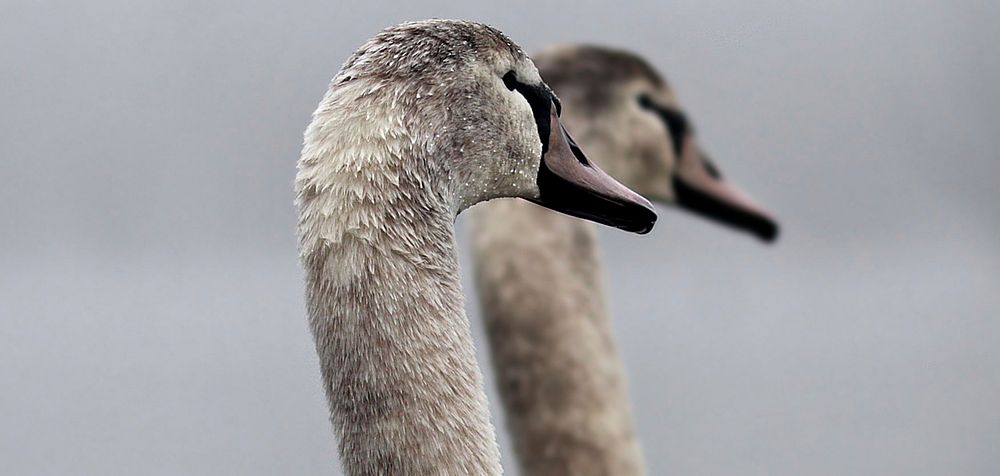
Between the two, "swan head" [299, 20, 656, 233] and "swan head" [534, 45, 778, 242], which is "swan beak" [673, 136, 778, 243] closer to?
"swan head" [534, 45, 778, 242]

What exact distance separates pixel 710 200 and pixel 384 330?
58.7 inches

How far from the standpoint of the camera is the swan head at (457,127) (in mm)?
806

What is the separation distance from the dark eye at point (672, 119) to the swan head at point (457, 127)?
118cm

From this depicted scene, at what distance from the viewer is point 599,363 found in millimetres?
1720

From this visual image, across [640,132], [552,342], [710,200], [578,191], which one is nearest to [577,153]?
[578,191]

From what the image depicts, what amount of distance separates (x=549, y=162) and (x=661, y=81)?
1.24 meters

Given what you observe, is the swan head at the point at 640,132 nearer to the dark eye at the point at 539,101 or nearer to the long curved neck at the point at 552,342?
the long curved neck at the point at 552,342

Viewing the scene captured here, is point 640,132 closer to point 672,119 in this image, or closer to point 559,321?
point 672,119

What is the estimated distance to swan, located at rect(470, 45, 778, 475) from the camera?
5.43 feet

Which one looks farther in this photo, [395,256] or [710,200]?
[710,200]

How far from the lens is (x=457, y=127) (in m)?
0.85

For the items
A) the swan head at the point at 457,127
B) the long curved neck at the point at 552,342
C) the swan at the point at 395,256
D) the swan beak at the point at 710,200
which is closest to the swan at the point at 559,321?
the long curved neck at the point at 552,342

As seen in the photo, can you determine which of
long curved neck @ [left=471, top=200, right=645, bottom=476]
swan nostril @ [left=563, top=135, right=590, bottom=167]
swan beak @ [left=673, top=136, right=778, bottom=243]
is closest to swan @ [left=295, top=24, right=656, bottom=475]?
swan nostril @ [left=563, top=135, right=590, bottom=167]

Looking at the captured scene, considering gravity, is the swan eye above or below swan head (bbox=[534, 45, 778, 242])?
above
